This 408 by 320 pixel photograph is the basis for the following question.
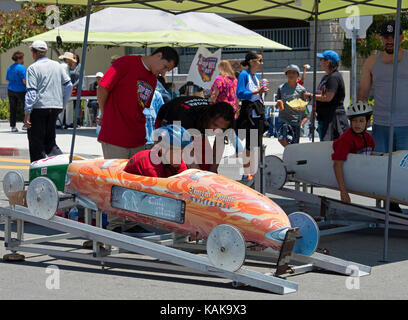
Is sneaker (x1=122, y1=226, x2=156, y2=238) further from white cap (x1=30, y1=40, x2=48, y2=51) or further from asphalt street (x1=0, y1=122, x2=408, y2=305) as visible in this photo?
white cap (x1=30, y1=40, x2=48, y2=51)

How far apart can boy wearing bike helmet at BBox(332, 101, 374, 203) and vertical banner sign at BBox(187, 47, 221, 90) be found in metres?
7.60

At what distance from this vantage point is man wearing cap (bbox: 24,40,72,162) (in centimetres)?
1034

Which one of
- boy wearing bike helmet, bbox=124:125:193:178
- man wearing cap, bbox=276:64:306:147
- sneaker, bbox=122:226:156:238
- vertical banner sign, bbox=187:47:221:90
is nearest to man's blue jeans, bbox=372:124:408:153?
sneaker, bbox=122:226:156:238

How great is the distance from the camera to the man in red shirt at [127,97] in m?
7.78

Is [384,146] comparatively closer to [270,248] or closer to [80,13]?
[270,248]

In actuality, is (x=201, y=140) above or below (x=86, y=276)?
above

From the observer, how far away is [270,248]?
599 centimetres

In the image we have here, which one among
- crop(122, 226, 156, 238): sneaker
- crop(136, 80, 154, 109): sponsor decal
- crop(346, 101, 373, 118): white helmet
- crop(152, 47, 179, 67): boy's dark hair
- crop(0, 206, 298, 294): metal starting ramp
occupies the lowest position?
crop(122, 226, 156, 238): sneaker

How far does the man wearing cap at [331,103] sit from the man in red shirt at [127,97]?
10.2ft

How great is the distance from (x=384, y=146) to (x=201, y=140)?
2.61 metres

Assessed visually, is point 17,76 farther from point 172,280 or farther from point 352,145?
point 172,280

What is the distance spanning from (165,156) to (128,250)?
2.86ft

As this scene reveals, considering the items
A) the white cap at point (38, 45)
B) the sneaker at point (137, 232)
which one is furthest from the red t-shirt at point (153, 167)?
the white cap at point (38, 45)
